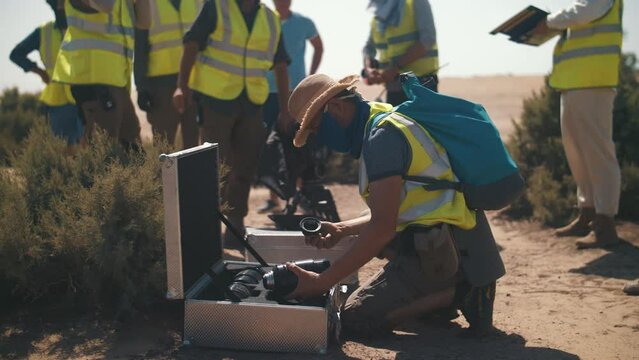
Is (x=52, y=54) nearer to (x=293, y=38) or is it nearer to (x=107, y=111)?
(x=107, y=111)

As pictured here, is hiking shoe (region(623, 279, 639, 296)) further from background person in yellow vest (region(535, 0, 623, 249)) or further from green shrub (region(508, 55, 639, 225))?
green shrub (region(508, 55, 639, 225))

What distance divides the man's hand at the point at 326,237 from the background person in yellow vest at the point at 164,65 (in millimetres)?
2828

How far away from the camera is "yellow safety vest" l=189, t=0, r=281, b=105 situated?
605 cm

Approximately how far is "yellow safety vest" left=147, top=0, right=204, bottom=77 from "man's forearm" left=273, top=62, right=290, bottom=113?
988 millimetres

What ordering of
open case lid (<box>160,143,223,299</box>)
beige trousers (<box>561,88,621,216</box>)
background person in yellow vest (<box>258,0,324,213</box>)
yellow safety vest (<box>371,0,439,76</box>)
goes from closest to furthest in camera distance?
open case lid (<box>160,143,223,299</box>) → beige trousers (<box>561,88,621,216</box>) → yellow safety vest (<box>371,0,439,76</box>) → background person in yellow vest (<box>258,0,324,213</box>)

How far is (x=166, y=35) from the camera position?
7023mm

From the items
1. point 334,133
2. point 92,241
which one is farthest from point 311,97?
point 92,241

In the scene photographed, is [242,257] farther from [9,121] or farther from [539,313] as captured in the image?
[9,121]

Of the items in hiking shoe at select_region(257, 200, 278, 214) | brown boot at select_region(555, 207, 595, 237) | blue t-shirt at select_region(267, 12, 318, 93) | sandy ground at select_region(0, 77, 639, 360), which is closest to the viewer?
sandy ground at select_region(0, 77, 639, 360)

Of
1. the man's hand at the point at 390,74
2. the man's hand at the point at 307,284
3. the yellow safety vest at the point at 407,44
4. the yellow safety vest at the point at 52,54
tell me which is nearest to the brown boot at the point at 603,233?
the yellow safety vest at the point at 407,44

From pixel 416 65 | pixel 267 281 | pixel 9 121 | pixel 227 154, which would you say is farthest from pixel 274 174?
pixel 9 121

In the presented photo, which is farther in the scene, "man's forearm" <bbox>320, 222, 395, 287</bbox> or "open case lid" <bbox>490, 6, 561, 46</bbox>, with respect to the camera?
"open case lid" <bbox>490, 6, 561, 46</bbox>

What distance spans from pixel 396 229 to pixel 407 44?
3.55 meters

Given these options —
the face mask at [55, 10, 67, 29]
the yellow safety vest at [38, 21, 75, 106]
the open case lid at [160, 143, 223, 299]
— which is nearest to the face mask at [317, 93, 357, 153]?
the open case lid at [160, 143, 223, 299]
